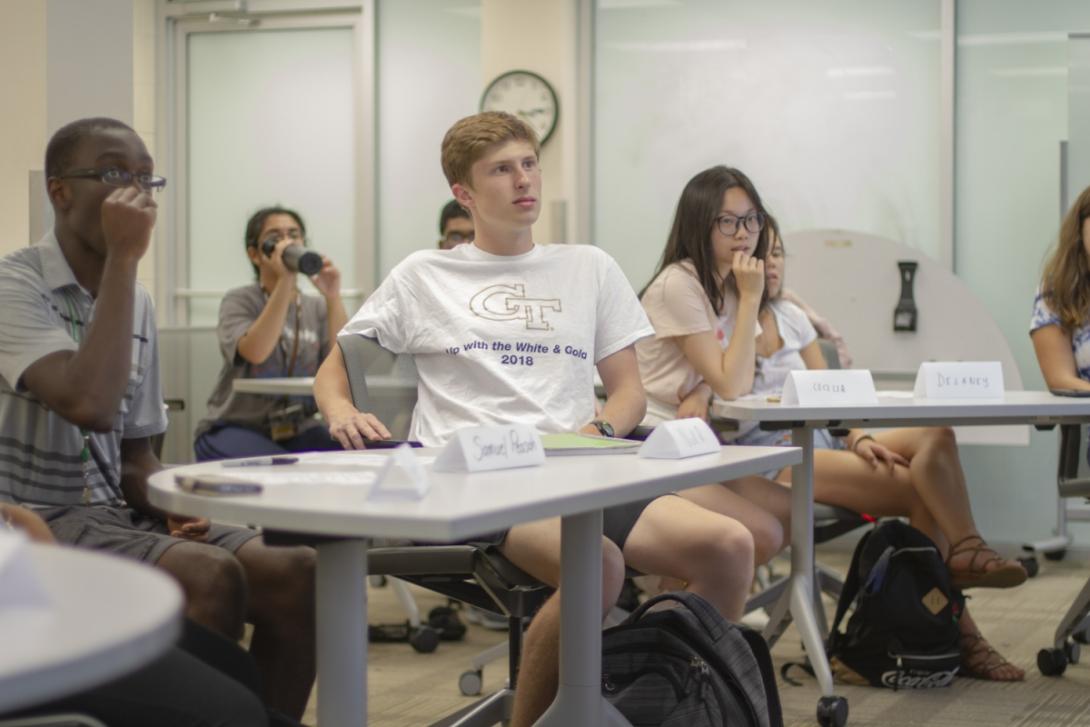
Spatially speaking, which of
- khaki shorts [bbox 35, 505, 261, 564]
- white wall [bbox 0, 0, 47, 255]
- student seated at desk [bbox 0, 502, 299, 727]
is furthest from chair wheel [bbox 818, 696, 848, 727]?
white wall [bbox 0, 0, 47, 255]

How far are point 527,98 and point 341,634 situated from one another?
443 centimetres

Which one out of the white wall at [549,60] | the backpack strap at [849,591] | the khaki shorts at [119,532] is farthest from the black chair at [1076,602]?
the white wall at [549,60]

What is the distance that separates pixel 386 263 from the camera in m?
6.07

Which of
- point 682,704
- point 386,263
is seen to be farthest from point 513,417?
point 386,263

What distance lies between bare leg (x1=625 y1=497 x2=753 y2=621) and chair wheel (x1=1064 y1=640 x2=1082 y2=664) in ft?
4.43

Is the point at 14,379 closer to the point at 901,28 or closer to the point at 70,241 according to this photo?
the point at 70,241

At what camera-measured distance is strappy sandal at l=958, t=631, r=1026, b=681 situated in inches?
121

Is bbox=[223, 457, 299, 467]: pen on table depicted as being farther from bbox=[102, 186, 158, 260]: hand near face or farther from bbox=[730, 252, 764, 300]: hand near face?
bbox=[730, 252, 764, 300]: hand near face

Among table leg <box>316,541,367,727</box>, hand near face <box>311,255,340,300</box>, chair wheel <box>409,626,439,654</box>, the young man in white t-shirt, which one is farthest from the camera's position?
hand near face <box>311,255,340,300</box>

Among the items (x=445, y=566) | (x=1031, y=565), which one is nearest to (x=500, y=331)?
(x=445, y=566)

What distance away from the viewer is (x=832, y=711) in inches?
105

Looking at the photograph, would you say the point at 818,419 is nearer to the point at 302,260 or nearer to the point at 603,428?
the point at 603,428

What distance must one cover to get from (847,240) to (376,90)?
2.29m

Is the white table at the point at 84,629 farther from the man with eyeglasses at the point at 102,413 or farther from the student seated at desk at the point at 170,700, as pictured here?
the man with eyeglasses at the point at 102,413
